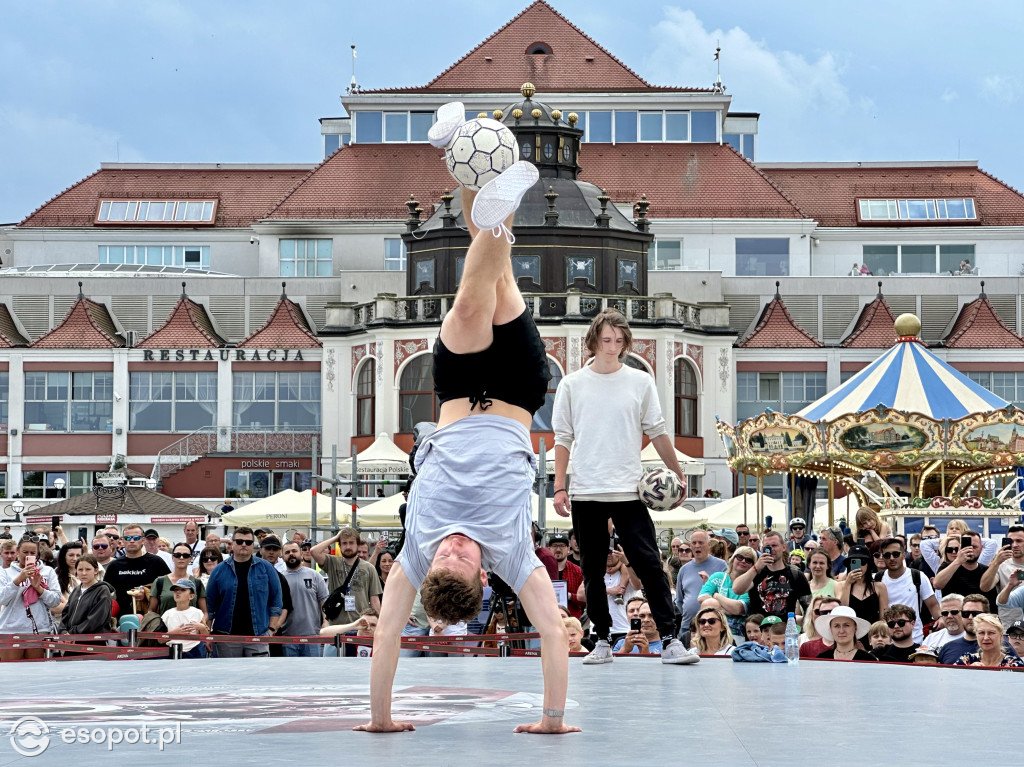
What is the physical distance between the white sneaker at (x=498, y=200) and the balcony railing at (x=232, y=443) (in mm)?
51761

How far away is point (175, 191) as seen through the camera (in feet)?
237

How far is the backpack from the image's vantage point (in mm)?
14258

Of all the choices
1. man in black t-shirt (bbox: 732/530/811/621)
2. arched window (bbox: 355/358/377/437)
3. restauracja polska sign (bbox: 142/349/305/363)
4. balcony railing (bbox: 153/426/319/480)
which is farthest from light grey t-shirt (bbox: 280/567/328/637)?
restauracja polska sign (bbox: 142/349/305/363)

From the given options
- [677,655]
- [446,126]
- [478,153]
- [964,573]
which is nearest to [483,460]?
[478,153]

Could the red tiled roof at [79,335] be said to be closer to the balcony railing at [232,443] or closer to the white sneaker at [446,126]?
the balcony railing at [232,443]

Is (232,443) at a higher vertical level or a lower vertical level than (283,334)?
lower

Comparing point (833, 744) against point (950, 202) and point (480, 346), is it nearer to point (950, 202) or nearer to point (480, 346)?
point (480, 346)

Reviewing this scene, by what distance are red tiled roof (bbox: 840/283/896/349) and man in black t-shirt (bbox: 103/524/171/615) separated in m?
45.0

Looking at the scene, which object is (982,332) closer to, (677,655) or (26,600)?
(26,600)

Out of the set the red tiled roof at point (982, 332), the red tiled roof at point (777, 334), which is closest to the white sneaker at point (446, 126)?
the red tiled roof at point (777, 334)

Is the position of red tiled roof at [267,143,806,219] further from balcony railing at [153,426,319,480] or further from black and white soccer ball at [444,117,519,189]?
black and white soccer ball at [444,117,519,189]

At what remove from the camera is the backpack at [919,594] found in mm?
14258

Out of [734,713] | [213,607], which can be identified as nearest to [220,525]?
[213,607]

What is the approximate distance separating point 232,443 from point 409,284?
7.92m
